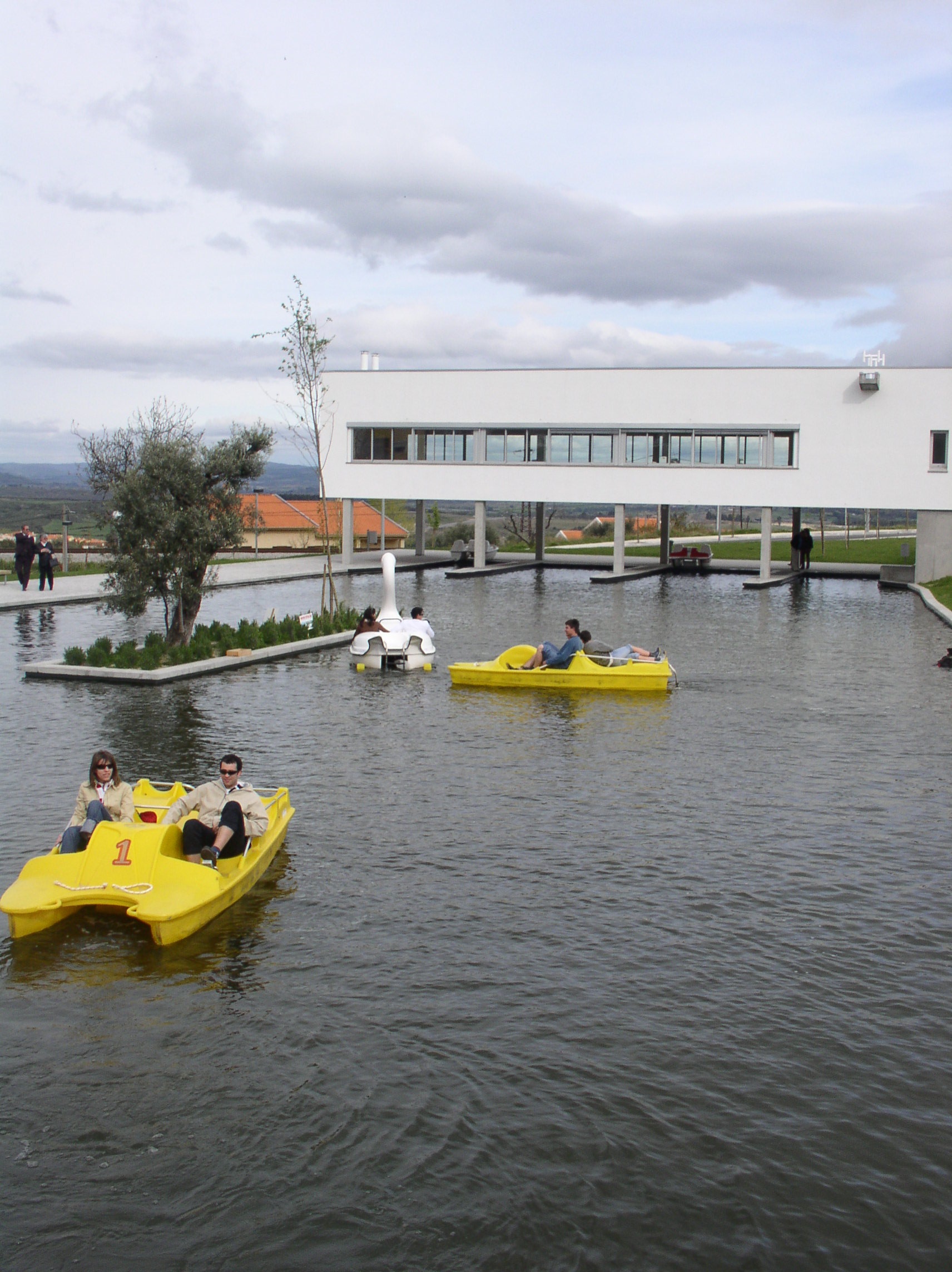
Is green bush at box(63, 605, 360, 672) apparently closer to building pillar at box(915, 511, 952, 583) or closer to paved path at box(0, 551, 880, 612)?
paved path at box(0, 551, 880, 612)

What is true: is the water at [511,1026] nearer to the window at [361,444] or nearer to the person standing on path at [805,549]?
the window at [361,444]

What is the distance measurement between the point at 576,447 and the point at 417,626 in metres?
25.3

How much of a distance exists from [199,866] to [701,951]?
4.29 metres

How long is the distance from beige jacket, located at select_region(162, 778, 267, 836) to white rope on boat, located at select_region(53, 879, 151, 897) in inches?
45.1

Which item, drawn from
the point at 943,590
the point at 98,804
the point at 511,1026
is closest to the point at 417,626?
the point at 98,804

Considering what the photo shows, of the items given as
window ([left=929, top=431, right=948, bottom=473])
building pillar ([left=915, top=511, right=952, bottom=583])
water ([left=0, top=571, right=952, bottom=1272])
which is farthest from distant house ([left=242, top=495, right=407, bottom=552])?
water ([left=0, top=571, right=952, bottom=1272])

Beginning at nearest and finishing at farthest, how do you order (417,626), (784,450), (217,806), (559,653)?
1. (217,806)
2. (559,653)
3. (417,626)
4. (784,450)

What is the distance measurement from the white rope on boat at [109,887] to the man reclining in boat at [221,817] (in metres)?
0.68

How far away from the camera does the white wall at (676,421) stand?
4434 cm

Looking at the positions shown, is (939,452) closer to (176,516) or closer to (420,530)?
(420,530)

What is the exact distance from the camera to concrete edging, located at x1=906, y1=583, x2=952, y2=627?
34.0m

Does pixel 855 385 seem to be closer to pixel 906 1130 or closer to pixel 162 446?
pixel 162 446

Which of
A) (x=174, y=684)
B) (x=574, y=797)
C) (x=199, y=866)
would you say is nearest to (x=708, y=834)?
(x=574, y=797)

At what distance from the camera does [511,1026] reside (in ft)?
28.7
